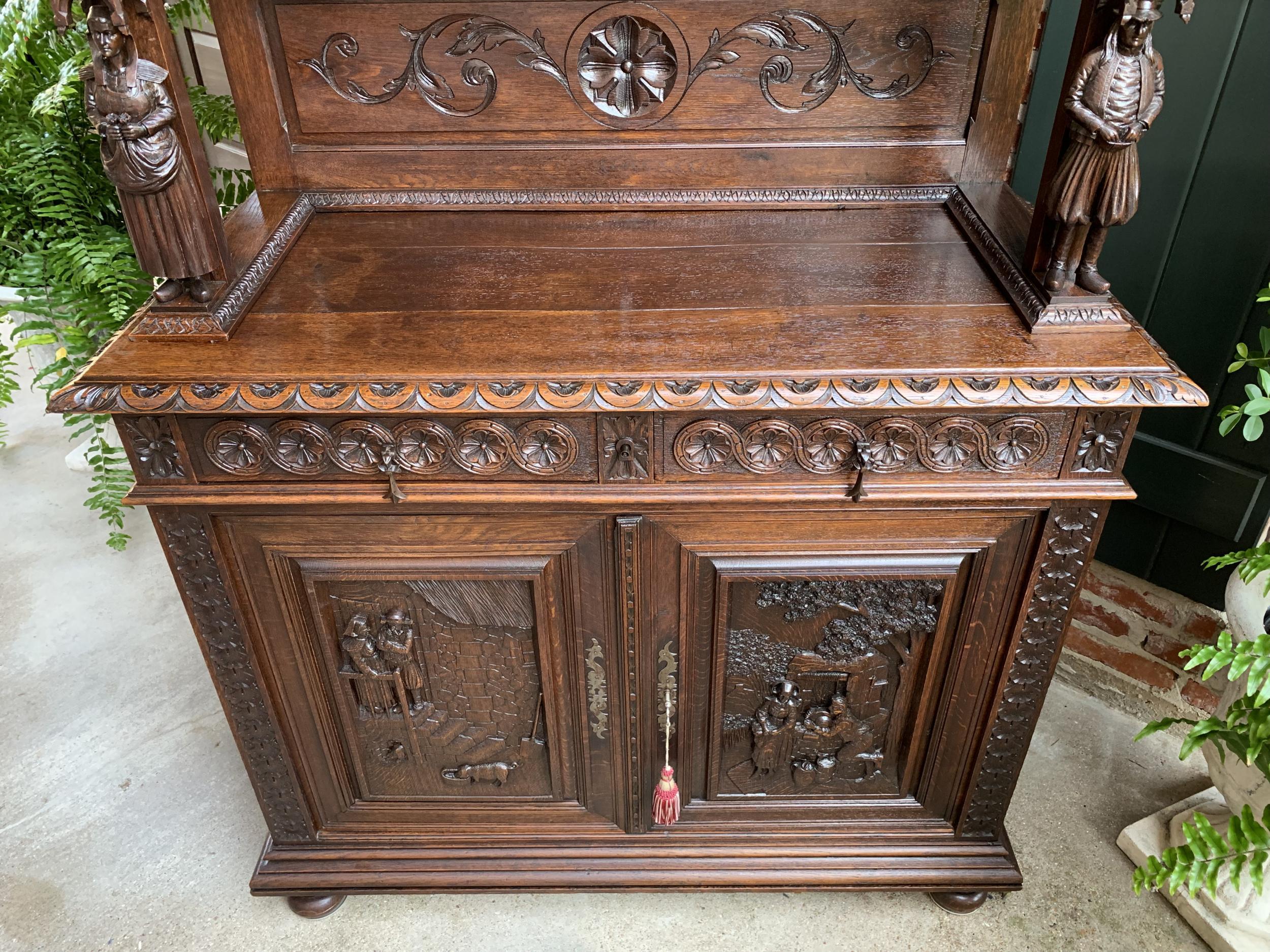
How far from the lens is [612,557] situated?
126 centimetres

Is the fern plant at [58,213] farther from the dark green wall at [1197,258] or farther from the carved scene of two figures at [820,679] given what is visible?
the dark green wall at [1197,258]

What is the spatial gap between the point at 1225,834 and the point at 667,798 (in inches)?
37.9

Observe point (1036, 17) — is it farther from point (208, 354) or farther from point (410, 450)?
point (208, 354)

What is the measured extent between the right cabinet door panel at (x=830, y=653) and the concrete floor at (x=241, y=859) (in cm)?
22

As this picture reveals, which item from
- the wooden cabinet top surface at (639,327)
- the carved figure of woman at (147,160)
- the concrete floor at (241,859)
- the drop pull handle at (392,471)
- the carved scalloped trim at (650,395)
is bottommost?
the concrete floor at (241,859)

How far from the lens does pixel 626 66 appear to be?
1424mm

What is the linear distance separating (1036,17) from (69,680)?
2.28m

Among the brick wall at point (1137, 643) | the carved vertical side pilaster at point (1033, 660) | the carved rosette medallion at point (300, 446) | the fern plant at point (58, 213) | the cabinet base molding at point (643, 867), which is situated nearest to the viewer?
the carved rosette medallion at point (300, 446)

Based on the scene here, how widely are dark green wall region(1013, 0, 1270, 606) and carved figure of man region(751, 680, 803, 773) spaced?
865mm

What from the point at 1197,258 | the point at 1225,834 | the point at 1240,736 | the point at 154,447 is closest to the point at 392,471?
the point at 154,447

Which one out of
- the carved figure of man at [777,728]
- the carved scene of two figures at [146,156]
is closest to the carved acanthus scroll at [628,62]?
the carved scene of two figures at [146,156]

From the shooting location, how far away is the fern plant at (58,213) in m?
1.71

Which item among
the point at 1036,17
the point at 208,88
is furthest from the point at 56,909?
the point at 1036,17

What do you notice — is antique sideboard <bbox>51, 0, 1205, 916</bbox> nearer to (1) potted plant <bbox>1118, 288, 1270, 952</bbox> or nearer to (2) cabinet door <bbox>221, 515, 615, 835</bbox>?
(2) cabinet door <bbox>221, 515, 615, 835</bbox>
